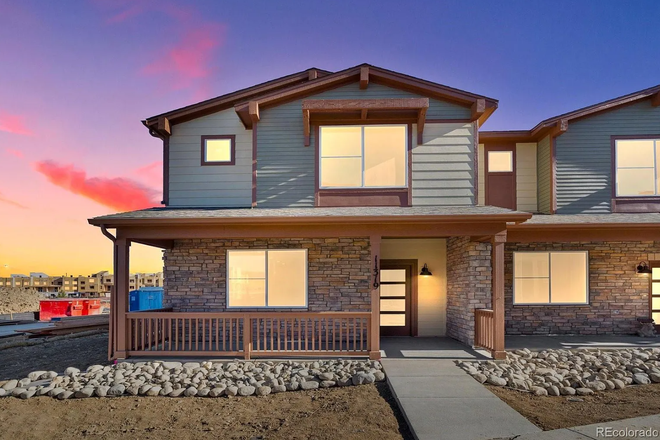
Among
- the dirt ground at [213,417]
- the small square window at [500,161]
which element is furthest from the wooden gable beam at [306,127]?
the dirt ground at [213,417]

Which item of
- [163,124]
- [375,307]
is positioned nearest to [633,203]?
[375,307]

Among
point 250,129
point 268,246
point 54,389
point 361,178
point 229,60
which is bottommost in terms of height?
point 54,389

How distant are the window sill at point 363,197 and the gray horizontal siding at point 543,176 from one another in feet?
12.3

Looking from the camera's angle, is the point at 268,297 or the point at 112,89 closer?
the point at 268,297

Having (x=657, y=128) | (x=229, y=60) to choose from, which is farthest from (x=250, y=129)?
(x=657, y=128)

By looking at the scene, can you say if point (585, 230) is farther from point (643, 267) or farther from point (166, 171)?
point (166, 171)

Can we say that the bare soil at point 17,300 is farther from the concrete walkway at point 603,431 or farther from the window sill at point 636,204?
the window sill at point 636,204

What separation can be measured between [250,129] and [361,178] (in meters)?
2.77

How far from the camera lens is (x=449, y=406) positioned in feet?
16.9

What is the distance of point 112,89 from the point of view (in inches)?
500

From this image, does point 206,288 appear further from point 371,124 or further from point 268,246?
point 371,124

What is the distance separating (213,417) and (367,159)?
5918mm

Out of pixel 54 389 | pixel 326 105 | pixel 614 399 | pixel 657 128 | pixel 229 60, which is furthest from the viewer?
pixel 229 60

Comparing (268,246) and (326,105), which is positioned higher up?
(326,105)
